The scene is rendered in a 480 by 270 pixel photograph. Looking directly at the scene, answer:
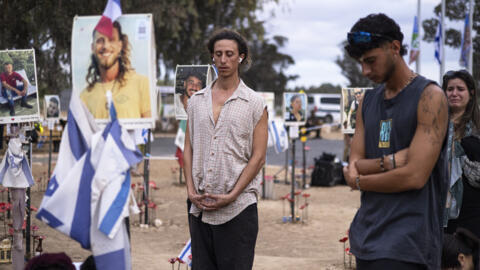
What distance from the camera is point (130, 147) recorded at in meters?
2.60

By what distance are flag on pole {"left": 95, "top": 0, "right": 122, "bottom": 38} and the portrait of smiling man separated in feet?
0.09

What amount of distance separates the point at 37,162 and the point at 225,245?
16.9m

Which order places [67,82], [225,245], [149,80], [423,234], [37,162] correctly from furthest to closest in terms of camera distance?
1. [67,82]
2. [37,162]
3. [149,80]
4. [225,245]
5. [423,234]

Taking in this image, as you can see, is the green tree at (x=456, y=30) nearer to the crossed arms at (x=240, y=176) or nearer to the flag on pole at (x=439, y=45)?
the flag on pole at (x=439, y=45)

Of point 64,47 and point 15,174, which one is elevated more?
point 64,47

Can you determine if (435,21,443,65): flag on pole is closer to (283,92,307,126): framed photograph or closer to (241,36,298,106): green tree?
(283,92,307,126): framed photograph

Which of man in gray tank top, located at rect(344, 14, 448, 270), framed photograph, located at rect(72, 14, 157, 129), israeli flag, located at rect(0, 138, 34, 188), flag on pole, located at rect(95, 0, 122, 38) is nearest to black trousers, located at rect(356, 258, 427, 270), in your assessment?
man in gray tank top, located at rect(344, 14, 448, 270)

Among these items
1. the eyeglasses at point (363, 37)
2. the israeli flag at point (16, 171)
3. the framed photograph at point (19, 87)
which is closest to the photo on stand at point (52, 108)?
the israeli flag at point (16, 171)

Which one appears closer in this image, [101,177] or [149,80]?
[101,177]

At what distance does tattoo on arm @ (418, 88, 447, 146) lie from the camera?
7.44 feet

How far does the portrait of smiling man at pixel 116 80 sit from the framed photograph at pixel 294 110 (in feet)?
24.4

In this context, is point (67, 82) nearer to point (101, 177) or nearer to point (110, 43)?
point (110, 43)

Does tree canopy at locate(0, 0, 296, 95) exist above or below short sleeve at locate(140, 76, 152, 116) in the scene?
above

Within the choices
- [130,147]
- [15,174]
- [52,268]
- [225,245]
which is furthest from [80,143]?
[15,174]
